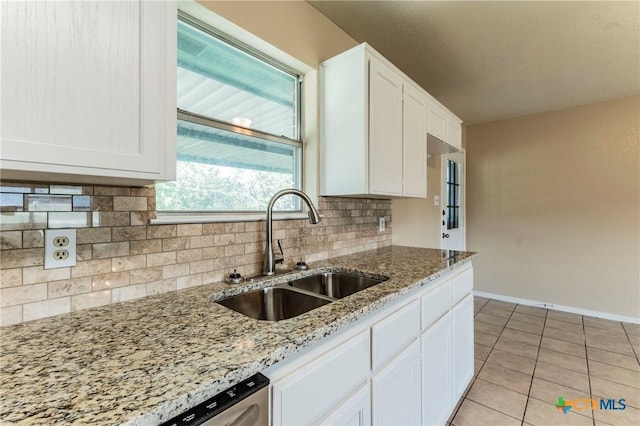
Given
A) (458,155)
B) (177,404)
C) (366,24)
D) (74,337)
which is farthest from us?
(458,155)

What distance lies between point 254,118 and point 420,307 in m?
1.34

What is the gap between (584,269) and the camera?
11.5 feet

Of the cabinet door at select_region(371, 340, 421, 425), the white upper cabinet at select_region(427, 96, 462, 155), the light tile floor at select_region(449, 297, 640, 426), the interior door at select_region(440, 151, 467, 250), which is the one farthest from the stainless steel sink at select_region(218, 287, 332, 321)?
the interior door at select_region(440, 151, 467, 250)

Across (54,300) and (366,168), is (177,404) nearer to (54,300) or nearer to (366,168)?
(54,300)

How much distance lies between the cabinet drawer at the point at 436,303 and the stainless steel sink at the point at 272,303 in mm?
575

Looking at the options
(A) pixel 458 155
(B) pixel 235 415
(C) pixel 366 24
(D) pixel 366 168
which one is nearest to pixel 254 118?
(D) pixel 366 168

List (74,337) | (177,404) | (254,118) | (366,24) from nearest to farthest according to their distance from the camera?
(177,404), (74,337), (254,118), (366,24)

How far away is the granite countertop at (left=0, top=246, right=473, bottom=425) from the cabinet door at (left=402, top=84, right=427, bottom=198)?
1174 millimetres

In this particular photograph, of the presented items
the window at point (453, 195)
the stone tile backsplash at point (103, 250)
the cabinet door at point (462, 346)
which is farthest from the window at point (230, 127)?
the window at point (453, 195)

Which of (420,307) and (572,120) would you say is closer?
(420,307)

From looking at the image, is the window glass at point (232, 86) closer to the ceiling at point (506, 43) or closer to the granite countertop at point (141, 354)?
the ceiling at point (506, 43)

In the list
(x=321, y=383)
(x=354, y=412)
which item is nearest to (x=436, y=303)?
(x=354, y=412)

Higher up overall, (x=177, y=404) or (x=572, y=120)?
(x=572, y=120)

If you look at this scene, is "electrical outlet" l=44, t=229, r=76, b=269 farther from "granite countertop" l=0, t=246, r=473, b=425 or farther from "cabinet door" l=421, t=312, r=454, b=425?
"cabinet door" l=421, t=312, r=454, b=425
